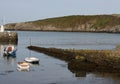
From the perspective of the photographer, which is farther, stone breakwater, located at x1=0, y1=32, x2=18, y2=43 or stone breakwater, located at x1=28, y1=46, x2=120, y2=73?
stone breakwater, located at x1=0, y1=32, x2=18, y2=43

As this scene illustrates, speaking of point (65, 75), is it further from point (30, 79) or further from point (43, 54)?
point (43, 54)

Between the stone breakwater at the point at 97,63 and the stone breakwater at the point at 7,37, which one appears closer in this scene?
the stone breakwater at the point at 97,63

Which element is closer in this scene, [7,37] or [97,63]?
[97,63]

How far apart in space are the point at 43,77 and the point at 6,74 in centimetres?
434

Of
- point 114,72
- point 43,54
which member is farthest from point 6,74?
point 43,54

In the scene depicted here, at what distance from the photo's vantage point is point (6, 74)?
41.5m

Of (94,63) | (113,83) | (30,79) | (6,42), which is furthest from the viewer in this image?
(6,42)

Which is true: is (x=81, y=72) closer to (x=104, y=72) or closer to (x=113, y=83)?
(x=104, y=72)

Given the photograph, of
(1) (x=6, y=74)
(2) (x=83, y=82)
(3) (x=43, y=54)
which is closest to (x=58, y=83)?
(2) (x=83, y=82)

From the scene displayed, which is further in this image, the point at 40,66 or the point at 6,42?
the point at 6,42

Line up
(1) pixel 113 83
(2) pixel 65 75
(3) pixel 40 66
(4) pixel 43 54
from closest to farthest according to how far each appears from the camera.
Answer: (1) pixel 113 83 < (2) pixel 65 75 < (3) pixel 40 66 < (4) pixel 43 54

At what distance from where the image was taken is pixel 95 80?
3709 centimetres

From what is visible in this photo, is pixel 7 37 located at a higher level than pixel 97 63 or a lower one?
higher

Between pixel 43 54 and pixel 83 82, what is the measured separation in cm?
2961
